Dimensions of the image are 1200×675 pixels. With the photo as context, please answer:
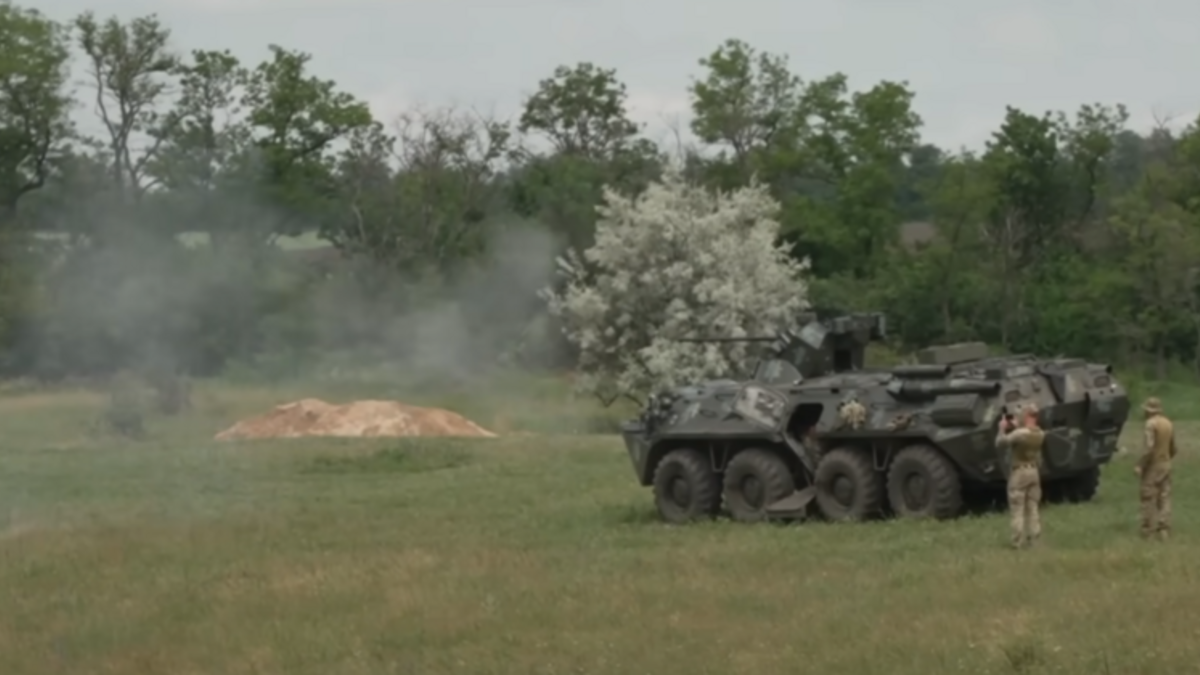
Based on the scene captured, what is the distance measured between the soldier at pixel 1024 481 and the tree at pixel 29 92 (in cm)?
1360

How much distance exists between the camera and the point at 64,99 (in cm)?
2658

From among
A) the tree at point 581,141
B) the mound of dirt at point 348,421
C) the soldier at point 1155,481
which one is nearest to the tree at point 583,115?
the tree at point 581,141

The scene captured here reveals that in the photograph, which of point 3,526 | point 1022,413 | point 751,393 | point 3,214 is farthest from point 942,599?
point 3,214

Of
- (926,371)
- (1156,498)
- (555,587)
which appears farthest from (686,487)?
(555,587)

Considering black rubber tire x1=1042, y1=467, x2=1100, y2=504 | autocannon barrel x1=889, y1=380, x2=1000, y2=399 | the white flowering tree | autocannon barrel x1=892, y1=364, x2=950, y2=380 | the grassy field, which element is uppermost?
the white flowering tree

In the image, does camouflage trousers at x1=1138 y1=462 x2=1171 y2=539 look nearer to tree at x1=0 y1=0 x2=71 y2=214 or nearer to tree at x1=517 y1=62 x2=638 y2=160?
tree at x1=0 y1=0 x2=71 y2=214

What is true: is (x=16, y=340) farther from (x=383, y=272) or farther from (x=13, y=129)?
(x=383, y=272)

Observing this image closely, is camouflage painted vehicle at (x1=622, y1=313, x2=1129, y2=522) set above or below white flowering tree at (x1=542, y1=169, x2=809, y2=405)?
below

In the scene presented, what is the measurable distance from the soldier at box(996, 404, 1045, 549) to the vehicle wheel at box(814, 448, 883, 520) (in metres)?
2.68

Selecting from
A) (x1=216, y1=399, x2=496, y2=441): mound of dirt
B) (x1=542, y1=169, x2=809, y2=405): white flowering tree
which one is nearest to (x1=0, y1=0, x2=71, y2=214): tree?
(x1=216, y1=399, x2=496, y2=441): mound of dirt

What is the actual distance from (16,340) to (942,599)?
17858 millimetres

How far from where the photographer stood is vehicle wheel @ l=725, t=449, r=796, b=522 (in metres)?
22.5

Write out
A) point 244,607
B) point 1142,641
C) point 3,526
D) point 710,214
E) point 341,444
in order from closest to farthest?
point 1142,641
point 244,607
point 3,526
point 341,444
point 710,214

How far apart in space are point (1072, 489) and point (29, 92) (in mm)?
13771
